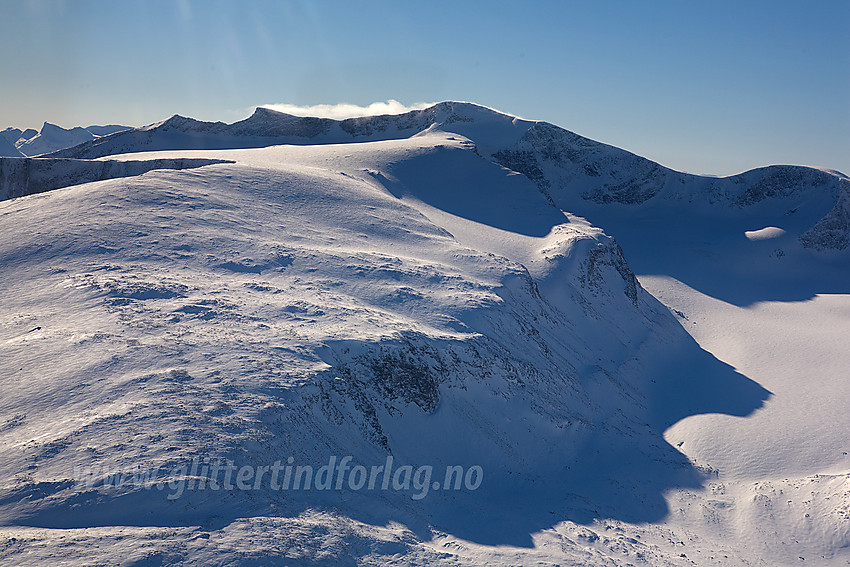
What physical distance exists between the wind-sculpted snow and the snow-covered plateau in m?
0.19

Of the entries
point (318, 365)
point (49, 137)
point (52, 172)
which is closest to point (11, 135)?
point (49, 137)

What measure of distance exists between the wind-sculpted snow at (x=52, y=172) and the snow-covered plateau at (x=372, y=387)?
0.61 ft

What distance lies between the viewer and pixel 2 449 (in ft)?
34.0

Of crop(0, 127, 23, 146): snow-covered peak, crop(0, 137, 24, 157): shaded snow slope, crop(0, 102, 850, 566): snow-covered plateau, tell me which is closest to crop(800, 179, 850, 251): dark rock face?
crop(0, 102, 850, 566): snow-covered plateau

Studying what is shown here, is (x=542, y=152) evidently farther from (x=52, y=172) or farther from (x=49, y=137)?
(x=49, y=137)

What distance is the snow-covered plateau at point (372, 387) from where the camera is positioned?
10.8 m

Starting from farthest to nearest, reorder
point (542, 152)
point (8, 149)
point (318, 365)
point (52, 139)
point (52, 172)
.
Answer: point (52, 139) < point (8, 149) < point (542, 152) < point (52, 172) < point (318, 365)

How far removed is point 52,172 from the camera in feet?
91.9

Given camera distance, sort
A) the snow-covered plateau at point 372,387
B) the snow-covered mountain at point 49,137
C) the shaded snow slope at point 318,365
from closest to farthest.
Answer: the snow-covered plateau at point 372,387, the shaded snow slope at point 318,365, the snow-covered mountain at point 49,137

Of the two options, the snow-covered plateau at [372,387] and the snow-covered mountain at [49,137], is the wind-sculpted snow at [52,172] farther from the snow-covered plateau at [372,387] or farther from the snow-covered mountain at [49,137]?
the snow-covered mountain at [49,137]

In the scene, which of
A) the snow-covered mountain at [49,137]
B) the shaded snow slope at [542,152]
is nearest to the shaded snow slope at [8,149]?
the snow-covered mountain at [49,137]

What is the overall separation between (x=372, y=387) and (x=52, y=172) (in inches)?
899

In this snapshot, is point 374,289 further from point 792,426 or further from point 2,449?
point 792,426

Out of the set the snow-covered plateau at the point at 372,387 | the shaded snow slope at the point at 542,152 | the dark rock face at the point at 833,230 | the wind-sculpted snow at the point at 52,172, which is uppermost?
the shaded snow slope at the point at 542,152
